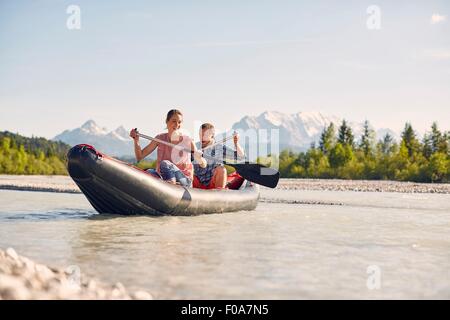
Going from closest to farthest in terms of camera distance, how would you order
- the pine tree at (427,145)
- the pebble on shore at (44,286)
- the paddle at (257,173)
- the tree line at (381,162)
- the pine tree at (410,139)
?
the pebble on shore at (44,286), the paddle at (257,173), the tree line at (381,162), the pine tree at (427,145), the pine tree at (410,139)

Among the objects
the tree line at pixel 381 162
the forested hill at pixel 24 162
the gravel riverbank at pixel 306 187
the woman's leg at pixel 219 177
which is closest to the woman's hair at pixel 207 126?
the woman's leg at pixel 219 177

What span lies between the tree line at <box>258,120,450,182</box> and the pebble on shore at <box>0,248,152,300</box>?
3296 cm

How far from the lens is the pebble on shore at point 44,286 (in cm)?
312

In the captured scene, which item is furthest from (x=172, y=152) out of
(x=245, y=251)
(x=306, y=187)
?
(x=306, y=187)

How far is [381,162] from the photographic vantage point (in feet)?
130

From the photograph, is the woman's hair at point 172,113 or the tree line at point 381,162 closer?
the woman's hair at point 172,113

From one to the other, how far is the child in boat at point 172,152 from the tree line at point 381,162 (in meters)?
28.7

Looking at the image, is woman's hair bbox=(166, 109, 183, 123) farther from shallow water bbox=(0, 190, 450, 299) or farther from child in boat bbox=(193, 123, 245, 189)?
shallow water bbox=(0, 190, 450, 299)

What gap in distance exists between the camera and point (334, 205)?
476 inches

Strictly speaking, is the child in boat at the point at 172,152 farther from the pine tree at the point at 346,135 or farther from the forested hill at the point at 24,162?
the pine tree at the point at 346,135

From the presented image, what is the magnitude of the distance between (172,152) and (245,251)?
320 cm

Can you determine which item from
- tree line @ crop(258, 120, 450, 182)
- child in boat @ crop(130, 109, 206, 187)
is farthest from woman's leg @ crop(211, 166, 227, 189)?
tree line @ crop(258, 120, 450, 182)

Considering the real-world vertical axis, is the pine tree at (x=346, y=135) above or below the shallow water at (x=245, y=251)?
above
